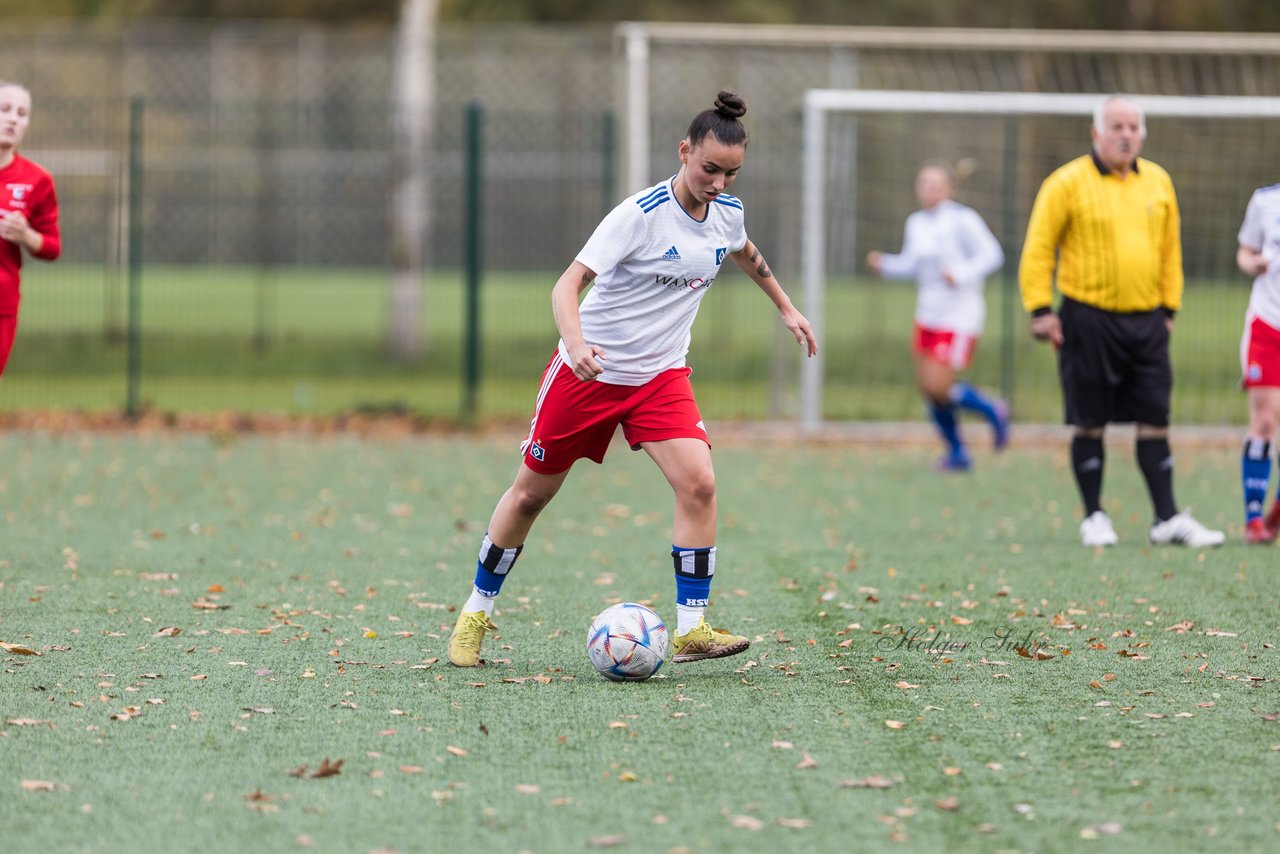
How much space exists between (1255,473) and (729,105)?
4.24 meters

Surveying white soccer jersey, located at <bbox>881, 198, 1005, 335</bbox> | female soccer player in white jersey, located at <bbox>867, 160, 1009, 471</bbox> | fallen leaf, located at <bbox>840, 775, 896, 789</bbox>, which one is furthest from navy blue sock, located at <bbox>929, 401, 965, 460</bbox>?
fallen leaf, located at <bbox>840, 775, 896, 789</bbox>

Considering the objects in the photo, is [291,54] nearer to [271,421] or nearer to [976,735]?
[271,421]

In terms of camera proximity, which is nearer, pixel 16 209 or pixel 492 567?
pixel 492 567

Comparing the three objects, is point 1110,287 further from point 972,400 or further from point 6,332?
point 6,332

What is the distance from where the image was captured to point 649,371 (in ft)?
18.0

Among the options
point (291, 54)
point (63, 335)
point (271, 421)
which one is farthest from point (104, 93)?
point (271, 421)

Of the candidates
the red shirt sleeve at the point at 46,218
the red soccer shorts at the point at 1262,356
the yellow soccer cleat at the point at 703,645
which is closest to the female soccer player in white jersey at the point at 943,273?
the red soccer shorts at the point at 1262,356

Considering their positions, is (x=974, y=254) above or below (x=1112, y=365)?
above

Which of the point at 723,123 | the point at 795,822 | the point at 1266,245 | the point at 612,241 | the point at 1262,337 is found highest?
the point at 723,123

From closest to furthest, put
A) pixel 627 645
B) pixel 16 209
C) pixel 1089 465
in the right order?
pixel 627 645 → pixel 16 209 → pixel 1089 465

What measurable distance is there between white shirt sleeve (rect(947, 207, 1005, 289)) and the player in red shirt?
6166mm

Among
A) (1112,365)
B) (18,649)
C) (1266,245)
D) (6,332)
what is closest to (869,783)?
(18,649)

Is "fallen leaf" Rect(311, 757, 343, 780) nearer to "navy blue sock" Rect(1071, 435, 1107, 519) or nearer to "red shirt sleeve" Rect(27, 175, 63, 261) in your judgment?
"red shirt sleeve" Rect(27, 175, 63, 261)

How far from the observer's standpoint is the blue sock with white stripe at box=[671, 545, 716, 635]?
18.1 feet
